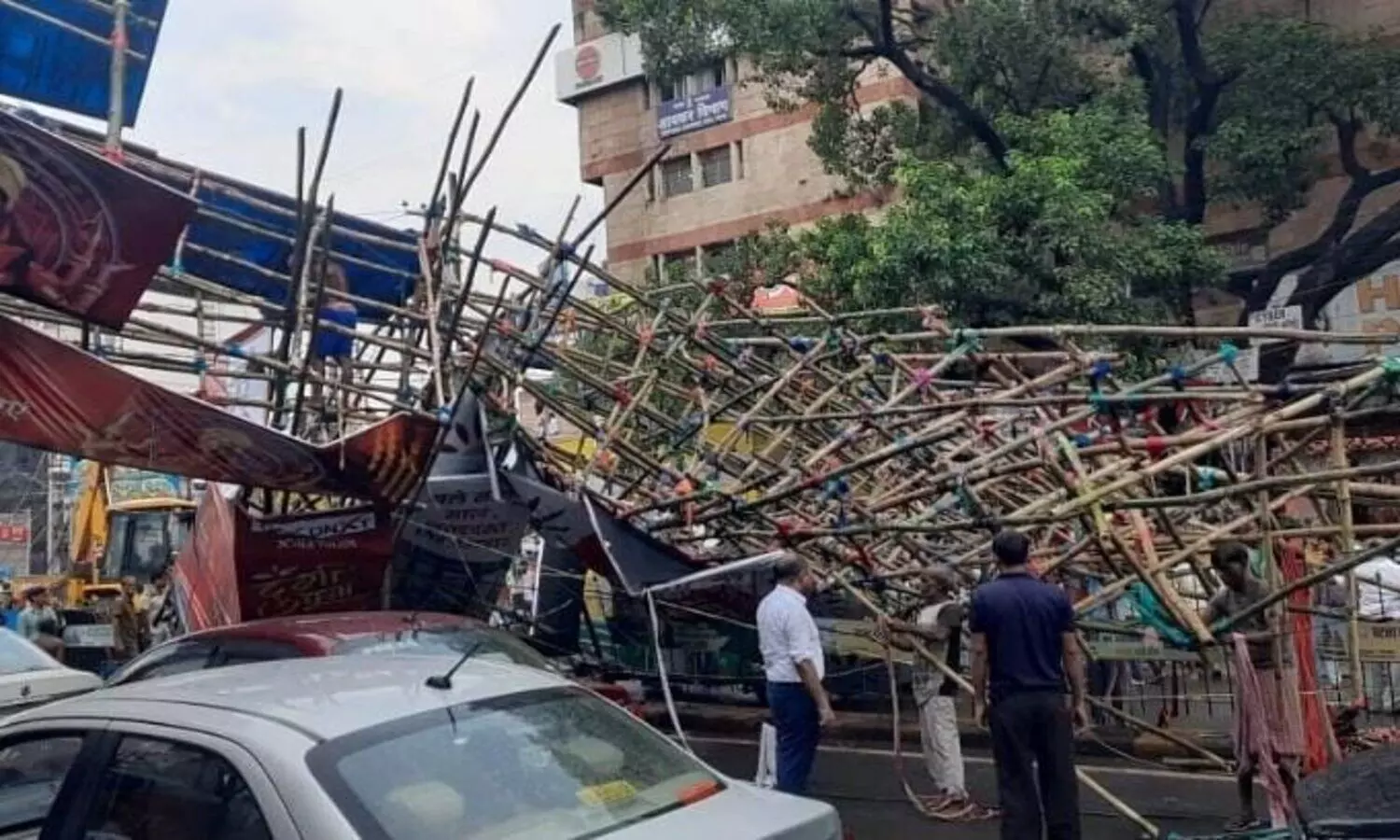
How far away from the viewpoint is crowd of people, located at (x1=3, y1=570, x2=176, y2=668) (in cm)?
1633

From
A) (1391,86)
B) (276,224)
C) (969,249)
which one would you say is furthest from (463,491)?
(1391,86)

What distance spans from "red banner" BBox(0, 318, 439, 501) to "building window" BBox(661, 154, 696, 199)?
81.4ft

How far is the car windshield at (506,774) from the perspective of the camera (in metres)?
3.73

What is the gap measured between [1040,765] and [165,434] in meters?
5.72

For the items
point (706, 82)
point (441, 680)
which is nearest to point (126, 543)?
point (706, 82)

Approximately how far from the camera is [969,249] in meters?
15.6

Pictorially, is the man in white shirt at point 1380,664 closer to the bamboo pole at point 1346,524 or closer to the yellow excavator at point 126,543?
the bamboo pole at point 1346,524

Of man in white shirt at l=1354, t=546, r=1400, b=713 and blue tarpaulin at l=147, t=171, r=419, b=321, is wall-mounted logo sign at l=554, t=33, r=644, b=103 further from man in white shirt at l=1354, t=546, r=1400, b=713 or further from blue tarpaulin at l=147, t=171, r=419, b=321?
man in white shirt at l=1354, t=546, r=1400, b=713

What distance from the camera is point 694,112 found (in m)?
33.9

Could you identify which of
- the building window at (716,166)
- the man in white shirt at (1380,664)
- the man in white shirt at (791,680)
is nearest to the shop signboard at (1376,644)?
the man in white shirt at (1380,664)

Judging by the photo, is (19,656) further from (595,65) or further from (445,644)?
(595,65)

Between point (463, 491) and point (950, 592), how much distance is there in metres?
3.95

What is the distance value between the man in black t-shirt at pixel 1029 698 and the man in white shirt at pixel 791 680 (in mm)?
1618

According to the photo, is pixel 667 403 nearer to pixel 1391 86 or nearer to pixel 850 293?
pixel 850 293
